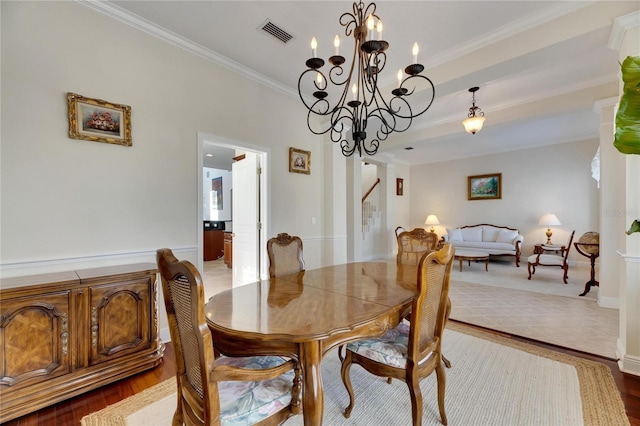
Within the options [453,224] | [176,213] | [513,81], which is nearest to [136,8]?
[176,213]

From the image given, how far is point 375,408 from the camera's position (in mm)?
1672

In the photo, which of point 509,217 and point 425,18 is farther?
point 509,217

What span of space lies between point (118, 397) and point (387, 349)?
69.5 inches

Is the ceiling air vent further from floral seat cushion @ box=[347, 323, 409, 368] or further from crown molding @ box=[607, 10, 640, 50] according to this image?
floral seat cushion @ box=[347, 323, 409, 368]

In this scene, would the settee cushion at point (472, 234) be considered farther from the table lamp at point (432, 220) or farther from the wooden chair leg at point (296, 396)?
the wooden chair leg at point (296, 396)

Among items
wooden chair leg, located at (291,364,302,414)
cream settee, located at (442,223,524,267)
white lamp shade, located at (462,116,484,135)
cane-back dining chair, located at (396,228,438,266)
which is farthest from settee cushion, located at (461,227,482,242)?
wooden chair leg, located at (291,364,302,414)

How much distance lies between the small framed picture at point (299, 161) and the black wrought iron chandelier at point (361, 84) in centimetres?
40

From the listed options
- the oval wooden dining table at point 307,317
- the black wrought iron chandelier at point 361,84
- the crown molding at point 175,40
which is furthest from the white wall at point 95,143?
the oval wooden dining table at point 307,317

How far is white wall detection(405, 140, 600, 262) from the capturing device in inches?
233

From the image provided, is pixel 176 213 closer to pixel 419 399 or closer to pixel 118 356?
pixel 118 356

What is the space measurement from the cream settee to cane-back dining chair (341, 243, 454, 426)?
4.94 m

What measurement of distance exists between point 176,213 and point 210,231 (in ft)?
16.4

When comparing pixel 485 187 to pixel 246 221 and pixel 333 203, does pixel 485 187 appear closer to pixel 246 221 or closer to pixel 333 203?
pixel 333 203

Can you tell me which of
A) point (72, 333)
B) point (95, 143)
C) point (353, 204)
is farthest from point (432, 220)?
point (72, 333)
